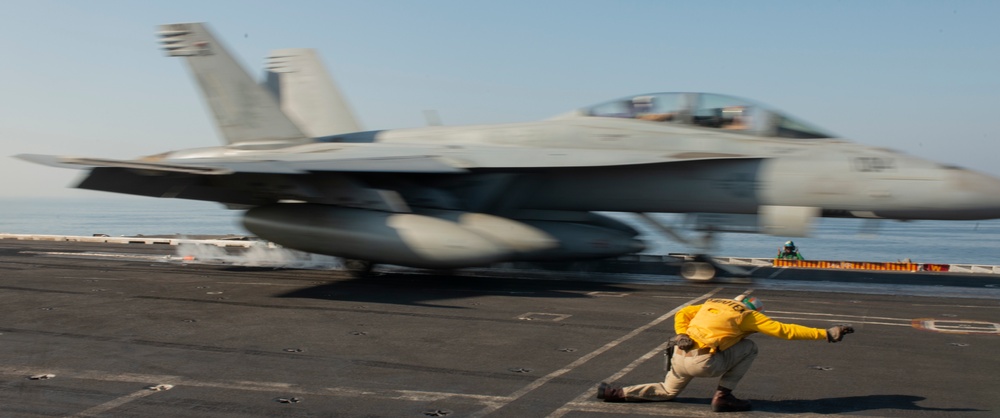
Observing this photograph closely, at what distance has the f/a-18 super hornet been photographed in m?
14.0

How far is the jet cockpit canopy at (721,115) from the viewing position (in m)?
14.8

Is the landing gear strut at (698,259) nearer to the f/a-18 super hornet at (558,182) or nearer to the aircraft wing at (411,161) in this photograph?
the f/a-18 super hornet at (558,182)

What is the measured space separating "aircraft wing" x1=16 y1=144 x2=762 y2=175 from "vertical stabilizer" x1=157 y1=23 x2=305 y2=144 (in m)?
1.82

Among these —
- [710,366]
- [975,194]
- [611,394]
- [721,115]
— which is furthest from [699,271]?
[710,366]

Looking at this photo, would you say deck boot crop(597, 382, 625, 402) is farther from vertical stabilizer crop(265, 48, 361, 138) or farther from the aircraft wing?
vertical stabilizer crop(265, 48, 361, 138)

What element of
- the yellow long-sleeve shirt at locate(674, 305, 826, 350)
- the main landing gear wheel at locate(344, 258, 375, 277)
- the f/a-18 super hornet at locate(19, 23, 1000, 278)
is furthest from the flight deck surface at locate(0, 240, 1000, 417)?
the main landing gear wheel at locate(344, 258, 375, 277)

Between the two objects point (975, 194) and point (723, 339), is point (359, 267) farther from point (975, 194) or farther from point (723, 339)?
point (723, 339)

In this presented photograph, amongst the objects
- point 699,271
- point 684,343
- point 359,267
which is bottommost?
point 359,267

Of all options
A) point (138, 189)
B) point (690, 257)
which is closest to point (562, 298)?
point (690, 257)

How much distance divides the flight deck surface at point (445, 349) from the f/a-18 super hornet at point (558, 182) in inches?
40.0

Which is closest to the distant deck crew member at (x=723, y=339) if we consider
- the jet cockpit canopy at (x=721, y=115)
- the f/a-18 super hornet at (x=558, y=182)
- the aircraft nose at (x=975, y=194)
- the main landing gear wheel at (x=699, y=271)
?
the f/a-18 super hornet at (x=558, y=182)

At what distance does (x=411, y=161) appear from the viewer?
1486 cm

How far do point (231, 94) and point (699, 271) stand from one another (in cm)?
1050

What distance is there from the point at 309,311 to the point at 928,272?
48.1 feet
